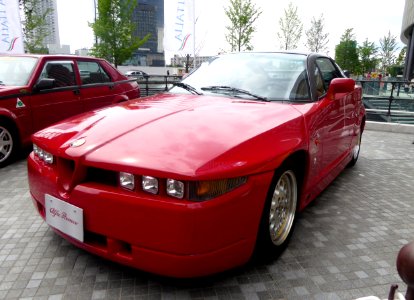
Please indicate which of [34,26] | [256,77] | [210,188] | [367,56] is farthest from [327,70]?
[367,56]

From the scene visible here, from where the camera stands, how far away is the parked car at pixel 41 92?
14.8 ft

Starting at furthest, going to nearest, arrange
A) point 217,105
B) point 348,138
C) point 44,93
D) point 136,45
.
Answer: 1. point 136,45
2. point 44,93
3. point 348,138
4. point 217,105

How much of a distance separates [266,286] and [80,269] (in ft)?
3.83

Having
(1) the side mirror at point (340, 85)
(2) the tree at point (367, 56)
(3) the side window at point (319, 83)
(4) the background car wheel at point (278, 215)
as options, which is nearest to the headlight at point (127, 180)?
(4) the background car wheel at point (278, 215)

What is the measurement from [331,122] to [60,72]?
4.18 metres

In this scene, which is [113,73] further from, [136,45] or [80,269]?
[136,45]

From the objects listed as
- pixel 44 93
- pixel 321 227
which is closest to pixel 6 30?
pixel 44 93

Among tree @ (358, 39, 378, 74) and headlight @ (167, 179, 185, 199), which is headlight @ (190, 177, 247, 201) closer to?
headlight @ (167, 179, 185, 199)

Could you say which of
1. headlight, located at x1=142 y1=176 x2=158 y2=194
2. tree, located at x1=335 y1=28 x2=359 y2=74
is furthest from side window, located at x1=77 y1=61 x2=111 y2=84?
tree, located at x1=335 y1=28 x2=359 y2=74

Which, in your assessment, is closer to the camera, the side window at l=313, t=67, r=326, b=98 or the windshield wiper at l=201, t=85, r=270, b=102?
the windshield wiper at l=201, t=85, r=270, b=102

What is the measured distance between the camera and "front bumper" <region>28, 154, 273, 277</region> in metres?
1.62

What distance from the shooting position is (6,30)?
10.8 metres

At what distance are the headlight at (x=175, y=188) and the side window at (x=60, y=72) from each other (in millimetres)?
4118

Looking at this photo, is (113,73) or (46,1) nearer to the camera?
(113,73)
